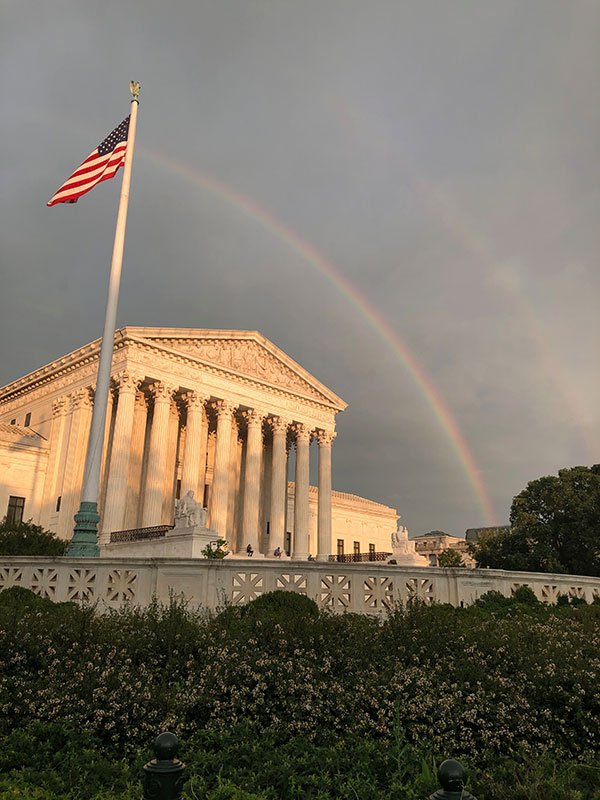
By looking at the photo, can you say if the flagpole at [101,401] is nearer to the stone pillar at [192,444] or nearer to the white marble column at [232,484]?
the stone pillar at [192,444]

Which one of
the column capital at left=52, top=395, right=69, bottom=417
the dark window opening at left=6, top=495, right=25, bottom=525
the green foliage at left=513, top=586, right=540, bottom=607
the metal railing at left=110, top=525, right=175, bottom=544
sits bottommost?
the green foliage at left=513, top=586, right=540, bottom=607

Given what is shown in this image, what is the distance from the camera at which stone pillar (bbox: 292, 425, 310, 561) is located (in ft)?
196

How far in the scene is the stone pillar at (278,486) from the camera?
190ft

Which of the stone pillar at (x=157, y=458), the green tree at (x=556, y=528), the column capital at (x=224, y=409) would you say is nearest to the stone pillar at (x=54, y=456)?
the stone pillar at (x=157, y=458)

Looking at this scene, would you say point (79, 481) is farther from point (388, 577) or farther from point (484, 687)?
point (484, 687)

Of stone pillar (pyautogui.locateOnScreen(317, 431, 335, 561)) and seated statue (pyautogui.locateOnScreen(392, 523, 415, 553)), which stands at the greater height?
stone pillar (pyautogui.locateOnScreen(317, 431, 335, 561))

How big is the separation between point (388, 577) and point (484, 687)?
825 cm

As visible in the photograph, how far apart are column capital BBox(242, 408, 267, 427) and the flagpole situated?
1276 inches

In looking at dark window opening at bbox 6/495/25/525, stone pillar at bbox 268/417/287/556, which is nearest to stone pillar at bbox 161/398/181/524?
stone pillar at bbox 268/417/287/556

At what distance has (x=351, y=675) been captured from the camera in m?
9.28

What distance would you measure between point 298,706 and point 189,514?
31.0m

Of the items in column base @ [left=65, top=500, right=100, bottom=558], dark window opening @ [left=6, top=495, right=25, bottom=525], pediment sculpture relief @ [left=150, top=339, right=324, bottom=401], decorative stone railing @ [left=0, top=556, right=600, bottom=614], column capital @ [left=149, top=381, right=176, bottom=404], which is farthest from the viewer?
pediment sculpture relief @ [left=150, top=339, right=324, bottom=401]

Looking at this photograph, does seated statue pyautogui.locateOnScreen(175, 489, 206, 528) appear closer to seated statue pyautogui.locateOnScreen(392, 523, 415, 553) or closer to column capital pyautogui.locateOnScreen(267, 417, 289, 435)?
seated statue pyautogui.locateOnScreen(392, 523, 415, 553)

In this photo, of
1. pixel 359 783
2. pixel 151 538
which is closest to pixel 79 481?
pixel 151 538
